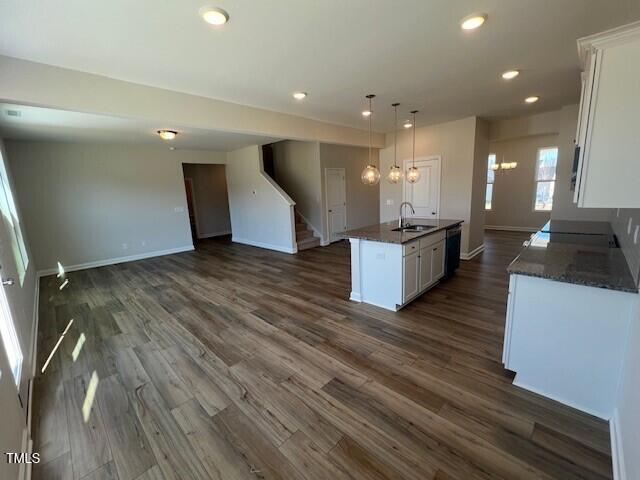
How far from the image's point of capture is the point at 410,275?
3387 mm

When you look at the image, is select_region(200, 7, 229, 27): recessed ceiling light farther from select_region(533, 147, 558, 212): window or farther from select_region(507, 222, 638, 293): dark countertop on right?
select_region(533, 147, 558, 212): window

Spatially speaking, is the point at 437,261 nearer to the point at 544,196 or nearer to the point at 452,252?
the point at 452,252

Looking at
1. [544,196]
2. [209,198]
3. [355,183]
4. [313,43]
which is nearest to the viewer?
[313,43]

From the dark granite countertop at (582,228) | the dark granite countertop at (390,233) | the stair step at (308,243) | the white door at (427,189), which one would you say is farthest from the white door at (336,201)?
the dark granite countertop at (582,228)

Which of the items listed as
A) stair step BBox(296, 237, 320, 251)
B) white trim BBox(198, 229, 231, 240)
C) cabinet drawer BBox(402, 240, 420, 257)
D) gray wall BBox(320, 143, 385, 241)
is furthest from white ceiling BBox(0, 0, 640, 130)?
white trim BBox(198, 229, 231, 240)

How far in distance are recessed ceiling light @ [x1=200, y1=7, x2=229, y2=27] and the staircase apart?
16.5 ft

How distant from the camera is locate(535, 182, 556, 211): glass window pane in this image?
7801mm

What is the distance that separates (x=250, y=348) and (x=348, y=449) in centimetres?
140

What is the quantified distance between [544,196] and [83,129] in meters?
11.1

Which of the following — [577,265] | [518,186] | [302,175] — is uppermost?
[302,175]

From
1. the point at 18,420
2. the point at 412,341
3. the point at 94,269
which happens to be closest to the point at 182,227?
the point at 94,269

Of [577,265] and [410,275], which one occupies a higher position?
[577,265]

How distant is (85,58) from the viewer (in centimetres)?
248

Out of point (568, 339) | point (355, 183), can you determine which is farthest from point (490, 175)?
point (568, 339)
